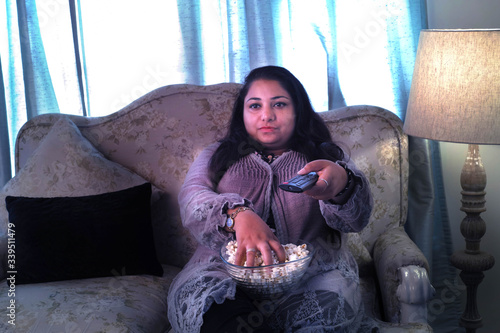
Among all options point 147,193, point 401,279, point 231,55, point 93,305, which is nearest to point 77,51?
point 231,55

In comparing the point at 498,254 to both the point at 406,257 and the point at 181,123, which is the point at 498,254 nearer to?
the point at 406,257

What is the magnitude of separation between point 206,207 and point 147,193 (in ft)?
1.51

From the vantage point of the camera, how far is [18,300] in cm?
164

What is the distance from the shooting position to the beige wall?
215cm

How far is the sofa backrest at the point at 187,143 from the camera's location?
1969 mm

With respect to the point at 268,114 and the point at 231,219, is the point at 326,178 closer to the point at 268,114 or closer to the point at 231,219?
the point at 231,219

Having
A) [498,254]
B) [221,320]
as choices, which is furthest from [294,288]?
[498,254]

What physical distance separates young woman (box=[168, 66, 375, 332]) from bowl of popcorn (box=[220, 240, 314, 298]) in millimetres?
25

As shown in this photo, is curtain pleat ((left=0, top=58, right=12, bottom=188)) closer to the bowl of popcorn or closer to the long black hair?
the long black hair

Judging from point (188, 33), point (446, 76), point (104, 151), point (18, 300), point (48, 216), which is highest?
point (188, 33)

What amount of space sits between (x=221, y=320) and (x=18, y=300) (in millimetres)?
717

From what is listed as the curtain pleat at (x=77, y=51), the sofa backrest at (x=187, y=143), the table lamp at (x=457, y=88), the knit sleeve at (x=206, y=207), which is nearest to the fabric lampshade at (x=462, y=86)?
the table lamp at (x=457, y=88)

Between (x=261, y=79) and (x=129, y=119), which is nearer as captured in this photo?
(x=261, y=79)

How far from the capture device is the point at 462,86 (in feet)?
5.56
